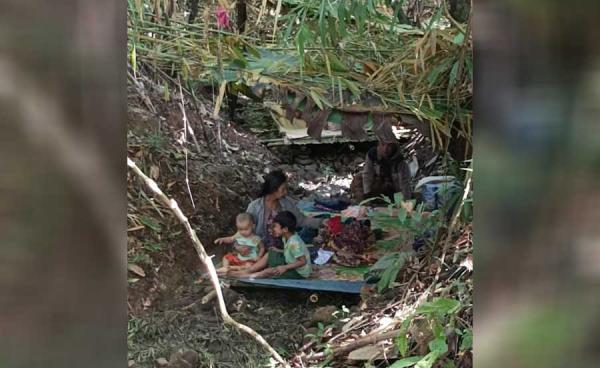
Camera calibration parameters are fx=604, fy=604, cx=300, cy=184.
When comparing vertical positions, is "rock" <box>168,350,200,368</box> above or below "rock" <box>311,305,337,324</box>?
below

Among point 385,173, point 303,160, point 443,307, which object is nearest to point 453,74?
point 443,307

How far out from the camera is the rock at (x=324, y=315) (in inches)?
91.7

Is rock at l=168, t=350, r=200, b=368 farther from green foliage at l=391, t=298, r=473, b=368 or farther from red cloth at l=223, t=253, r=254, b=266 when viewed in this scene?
green foliage at l=391, t=298, r=473, b=368

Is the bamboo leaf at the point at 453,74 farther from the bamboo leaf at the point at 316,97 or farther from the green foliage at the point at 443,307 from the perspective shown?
the green foliage at the point at 443,307

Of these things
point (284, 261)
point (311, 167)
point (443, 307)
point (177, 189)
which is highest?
point (443, 307)

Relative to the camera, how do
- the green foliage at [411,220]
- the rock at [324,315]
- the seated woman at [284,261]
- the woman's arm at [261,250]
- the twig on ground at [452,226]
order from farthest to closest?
A: the woman's arm at [261,250]
the seated woman at [284,261]
the rock at [324,315]
the green foliage at [411,220]
the twig on ground at [452,226]

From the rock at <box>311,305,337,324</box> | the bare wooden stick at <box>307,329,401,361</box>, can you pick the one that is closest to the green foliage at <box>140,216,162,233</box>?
the rock at <box>311,305,337,324</box>

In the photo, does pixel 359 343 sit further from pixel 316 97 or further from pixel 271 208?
pixel 271 208

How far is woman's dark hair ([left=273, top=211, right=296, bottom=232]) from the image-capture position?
2.83m

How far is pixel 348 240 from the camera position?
2.76 metres

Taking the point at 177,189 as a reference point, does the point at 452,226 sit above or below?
above

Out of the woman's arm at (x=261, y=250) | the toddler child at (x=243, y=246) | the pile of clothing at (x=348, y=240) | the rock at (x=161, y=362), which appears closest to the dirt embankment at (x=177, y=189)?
the toddler child at (x=243, y=246)

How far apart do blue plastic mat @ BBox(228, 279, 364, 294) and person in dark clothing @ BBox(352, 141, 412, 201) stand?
81cm

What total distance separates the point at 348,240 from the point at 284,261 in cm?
31
